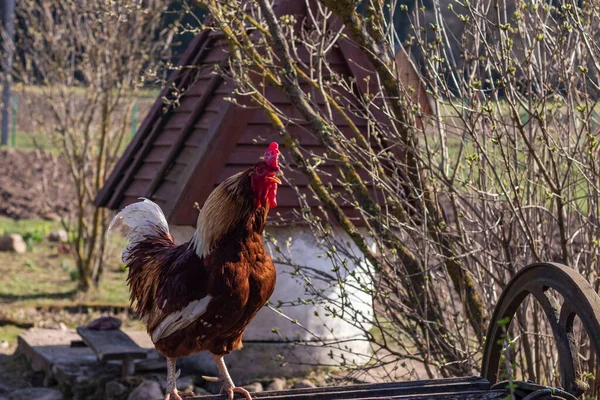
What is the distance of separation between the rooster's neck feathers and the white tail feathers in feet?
3.38

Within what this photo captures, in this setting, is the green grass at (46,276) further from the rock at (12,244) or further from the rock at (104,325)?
the rock at (104,325)

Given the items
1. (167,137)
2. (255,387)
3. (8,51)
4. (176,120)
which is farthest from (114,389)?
(8,51)

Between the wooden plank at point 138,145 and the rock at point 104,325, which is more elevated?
the wooden plank at point 138,145

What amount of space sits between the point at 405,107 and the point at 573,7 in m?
1.15

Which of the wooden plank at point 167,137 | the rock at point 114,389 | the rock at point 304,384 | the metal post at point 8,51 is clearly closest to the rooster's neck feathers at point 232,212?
the rock at point 304,384

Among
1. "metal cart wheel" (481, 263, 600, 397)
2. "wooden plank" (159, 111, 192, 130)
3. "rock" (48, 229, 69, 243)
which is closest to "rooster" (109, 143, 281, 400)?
"metal cart wheel" (481, 263, 600, 397)

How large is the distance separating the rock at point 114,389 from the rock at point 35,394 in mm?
451

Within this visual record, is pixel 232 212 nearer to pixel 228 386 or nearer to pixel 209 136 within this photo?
pixel 228 386

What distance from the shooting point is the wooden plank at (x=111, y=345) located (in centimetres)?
720

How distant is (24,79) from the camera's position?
12.1 meters

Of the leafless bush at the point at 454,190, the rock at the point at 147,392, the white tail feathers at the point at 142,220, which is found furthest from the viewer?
the rock at the point at 147,392

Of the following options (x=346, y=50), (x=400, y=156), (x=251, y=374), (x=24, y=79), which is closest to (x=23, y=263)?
(x=24, y=79)

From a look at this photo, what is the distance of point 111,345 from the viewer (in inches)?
293

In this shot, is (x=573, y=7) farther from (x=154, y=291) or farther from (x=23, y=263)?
(x=23, y=263)
